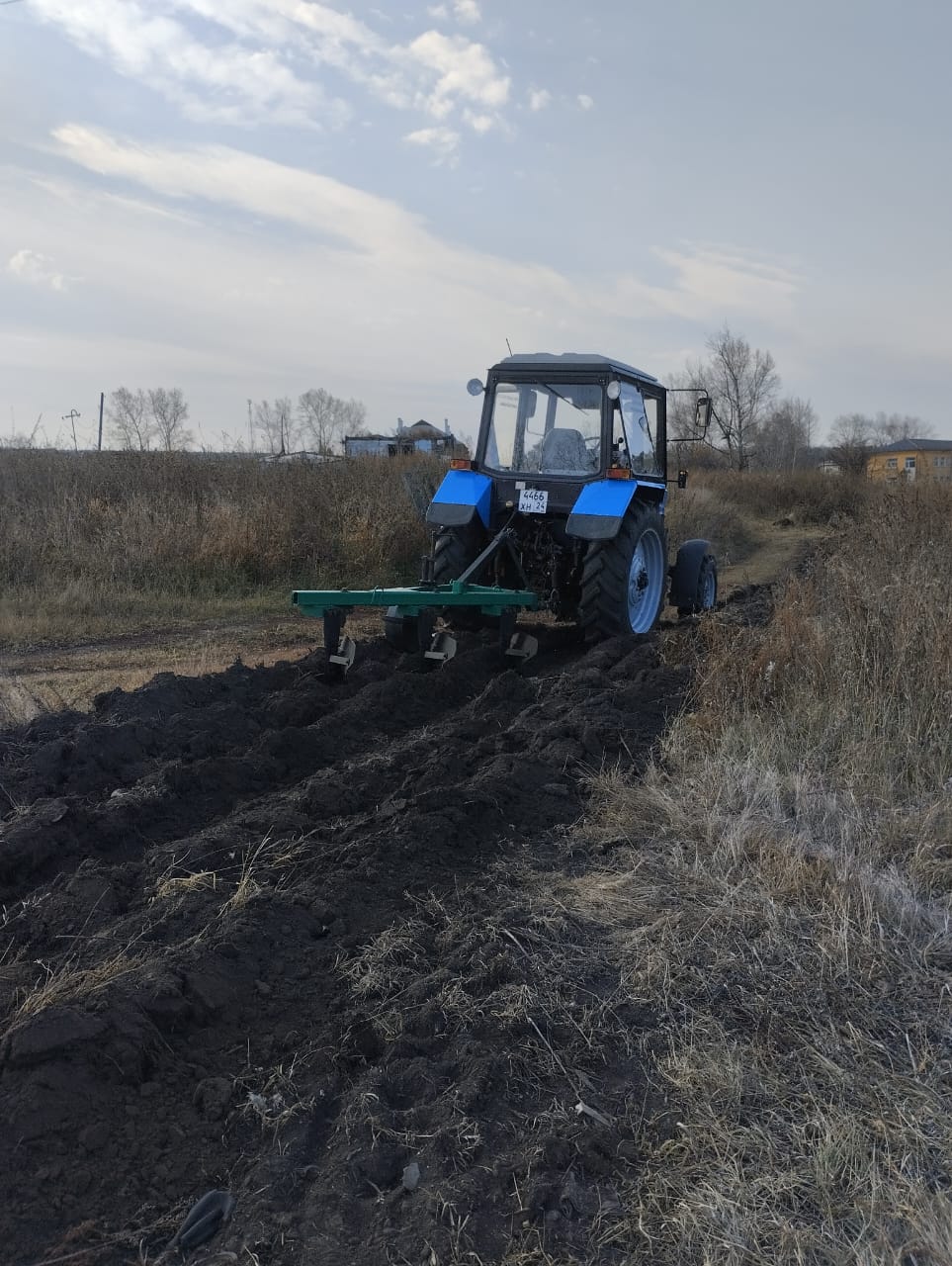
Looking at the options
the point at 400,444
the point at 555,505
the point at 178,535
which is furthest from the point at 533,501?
the point at 400,444

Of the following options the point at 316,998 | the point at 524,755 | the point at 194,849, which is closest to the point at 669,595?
the point at 524,755

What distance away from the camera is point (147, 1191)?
7.18 ft

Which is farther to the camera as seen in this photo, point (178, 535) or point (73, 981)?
point (178, 535)

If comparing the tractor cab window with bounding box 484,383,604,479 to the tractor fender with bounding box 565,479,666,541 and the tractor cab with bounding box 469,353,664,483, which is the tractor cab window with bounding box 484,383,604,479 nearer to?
the tractor cab with bounding box 469,353,664,483

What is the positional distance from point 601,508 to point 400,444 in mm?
11666

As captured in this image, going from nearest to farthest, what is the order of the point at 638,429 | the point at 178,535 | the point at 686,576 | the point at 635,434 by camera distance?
the point at 635,434, the point at 638,429, the point at 686,576, the point at 178,535

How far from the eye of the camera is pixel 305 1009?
2.81 meters

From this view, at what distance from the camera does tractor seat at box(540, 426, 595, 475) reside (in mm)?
8070

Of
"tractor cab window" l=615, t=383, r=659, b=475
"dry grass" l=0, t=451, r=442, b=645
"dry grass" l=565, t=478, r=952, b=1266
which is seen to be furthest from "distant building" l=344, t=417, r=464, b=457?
"dry grass" l=565, t=478, r=952, b=1266

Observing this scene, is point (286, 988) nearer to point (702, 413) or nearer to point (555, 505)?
point (555, 505)

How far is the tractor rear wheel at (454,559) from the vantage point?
784 centimetres

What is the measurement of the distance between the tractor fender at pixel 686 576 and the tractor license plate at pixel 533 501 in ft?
6.38

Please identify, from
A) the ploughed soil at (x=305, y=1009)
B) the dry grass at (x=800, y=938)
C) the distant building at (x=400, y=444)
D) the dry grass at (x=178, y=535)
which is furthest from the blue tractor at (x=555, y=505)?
the distant building at (x=400, y=444)

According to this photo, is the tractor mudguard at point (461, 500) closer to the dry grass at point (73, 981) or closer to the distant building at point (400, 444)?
the dry grass at point (73, 981)
